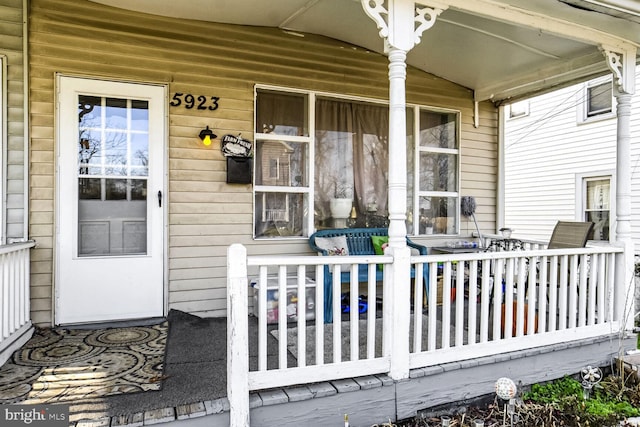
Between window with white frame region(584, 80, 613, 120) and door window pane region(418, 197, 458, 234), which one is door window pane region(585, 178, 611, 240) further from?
door window pane region(418, 197, 458, 234)

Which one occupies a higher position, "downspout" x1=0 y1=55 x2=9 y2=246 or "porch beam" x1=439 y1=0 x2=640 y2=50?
"porch beam" x1=439 y1=0 x2=640 y2=50

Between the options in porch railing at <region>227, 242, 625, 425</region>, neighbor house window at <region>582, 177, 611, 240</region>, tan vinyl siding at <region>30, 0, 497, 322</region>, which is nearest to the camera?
porch railing at <region>227, 242, 625, 425</region>

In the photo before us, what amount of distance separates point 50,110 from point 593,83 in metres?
8.52

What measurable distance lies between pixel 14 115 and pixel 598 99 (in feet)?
29.3

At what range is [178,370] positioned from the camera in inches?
105

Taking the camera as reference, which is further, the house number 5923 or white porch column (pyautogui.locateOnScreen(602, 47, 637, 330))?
the house number 5923

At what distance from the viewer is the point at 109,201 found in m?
3.65

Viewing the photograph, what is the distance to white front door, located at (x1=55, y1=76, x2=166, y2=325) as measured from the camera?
3.51m

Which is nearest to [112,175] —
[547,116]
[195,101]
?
[195,101]

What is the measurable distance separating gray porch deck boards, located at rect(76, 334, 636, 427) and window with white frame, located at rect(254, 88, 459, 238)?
82.0 inches

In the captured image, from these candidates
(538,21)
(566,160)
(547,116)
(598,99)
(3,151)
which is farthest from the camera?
(547,116)

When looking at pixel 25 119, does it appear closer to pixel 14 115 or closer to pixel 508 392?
pixel 14 115

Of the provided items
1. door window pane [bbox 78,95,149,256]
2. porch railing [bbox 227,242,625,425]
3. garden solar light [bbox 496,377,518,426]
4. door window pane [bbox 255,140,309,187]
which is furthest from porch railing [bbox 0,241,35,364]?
garden solar light [bbox 496,377,518,426]

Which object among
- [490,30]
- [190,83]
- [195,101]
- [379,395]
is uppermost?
[490,30]
